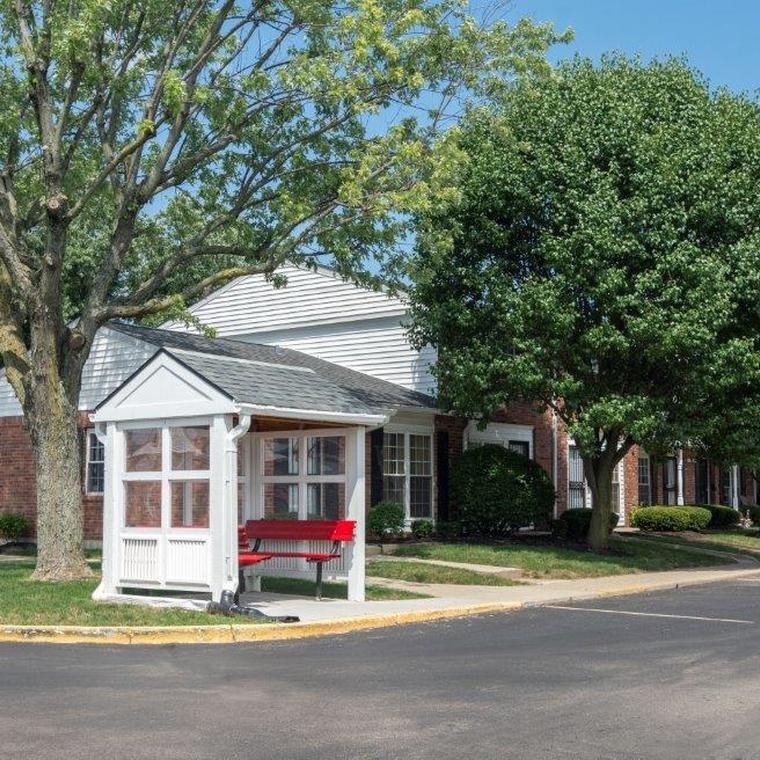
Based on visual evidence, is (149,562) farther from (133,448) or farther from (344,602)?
(344,602)

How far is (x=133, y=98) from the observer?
1902 centimetres

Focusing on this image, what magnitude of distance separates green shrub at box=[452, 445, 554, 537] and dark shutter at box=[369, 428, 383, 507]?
2261mm

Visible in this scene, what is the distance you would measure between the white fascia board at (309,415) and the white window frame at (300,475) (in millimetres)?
400

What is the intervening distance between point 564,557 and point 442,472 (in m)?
4.84

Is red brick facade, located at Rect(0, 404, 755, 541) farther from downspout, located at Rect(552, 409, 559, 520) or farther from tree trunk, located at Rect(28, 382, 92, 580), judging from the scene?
tree trunk, located at Rect(28, 382, 92, 580)

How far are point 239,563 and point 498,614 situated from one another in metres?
3.47

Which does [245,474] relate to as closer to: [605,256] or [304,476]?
[304,476]

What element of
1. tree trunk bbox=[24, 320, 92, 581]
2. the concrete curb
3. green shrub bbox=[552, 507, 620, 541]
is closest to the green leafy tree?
tree trunk bbox=[24, 320, 92, 581]

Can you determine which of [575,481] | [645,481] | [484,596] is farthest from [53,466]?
[645,481]

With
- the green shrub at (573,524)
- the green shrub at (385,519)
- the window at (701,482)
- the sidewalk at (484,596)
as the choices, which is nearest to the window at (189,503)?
the sidewalk at (484,596)

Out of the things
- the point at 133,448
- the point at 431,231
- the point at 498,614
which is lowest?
the point at 498,614

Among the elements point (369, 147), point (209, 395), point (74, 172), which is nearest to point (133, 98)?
point (74, 172)

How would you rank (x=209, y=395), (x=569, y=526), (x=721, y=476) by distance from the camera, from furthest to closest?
(x=721, y=476)
(x=569, y=526)
(x=209, y=395)

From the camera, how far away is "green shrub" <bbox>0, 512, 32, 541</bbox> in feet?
86.9
